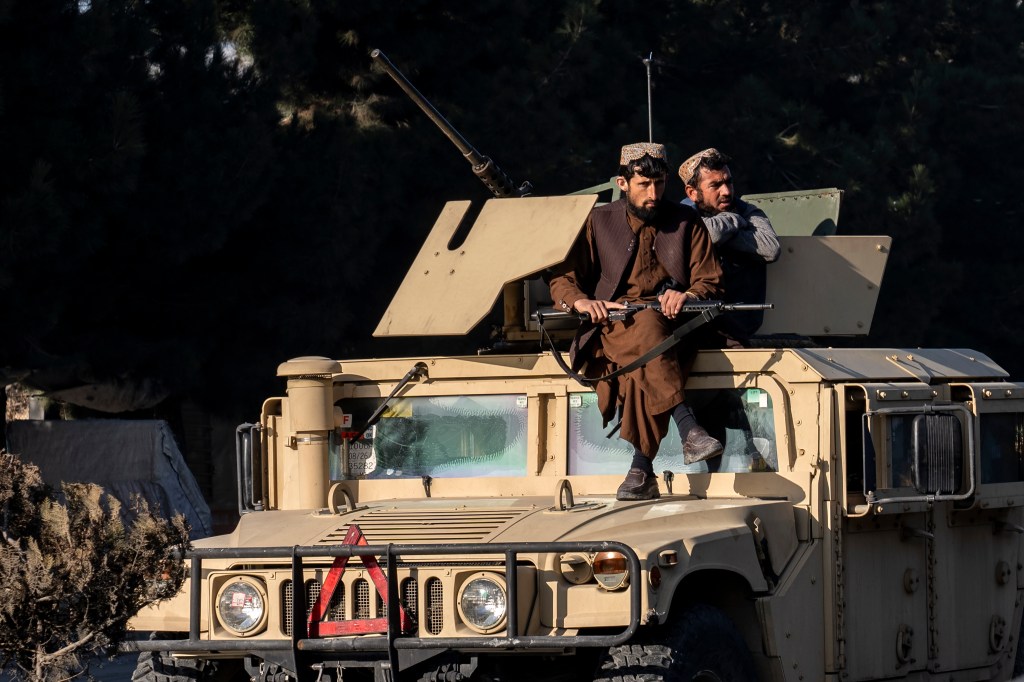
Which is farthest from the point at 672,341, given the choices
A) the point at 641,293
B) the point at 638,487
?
the point at 638,487

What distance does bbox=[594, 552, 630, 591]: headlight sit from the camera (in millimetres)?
6184

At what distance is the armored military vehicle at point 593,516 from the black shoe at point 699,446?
0.51 feet

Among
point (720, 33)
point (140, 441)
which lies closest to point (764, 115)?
point (720, 33)

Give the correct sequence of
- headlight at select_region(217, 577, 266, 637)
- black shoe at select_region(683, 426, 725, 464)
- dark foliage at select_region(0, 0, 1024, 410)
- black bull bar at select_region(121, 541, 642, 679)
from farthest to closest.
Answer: dark foliage at select_region(0, 0, 1024, 410) < black shoe at select_region(683, 426, 725, 464) < headlight at select_region(217, 577, 266, 637) < black bull bar at select_region(121, 541, 642, 679)

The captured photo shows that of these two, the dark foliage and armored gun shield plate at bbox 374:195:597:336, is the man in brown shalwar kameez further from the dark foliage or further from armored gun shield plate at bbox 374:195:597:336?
the dark foliage

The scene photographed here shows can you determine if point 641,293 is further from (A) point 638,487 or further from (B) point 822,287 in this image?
(B) point 822,287

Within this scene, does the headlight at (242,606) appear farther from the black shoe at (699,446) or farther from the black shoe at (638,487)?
the black shoe at (699,446)

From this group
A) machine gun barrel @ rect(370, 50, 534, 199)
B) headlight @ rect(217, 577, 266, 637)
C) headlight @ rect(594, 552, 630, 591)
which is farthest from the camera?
machine gun barrel @ rect(370, 50, 534, 199)

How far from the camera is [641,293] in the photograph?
767 cm

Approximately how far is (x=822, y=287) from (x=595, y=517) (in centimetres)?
207

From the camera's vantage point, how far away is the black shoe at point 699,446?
7094 millimetres

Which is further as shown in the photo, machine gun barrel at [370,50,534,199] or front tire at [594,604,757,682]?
machine gun barrel at [370,50,534,199]

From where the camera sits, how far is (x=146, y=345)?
55.6 ft

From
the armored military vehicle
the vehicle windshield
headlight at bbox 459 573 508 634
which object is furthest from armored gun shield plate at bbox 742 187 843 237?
headlight at bbox 459 573 508 634
